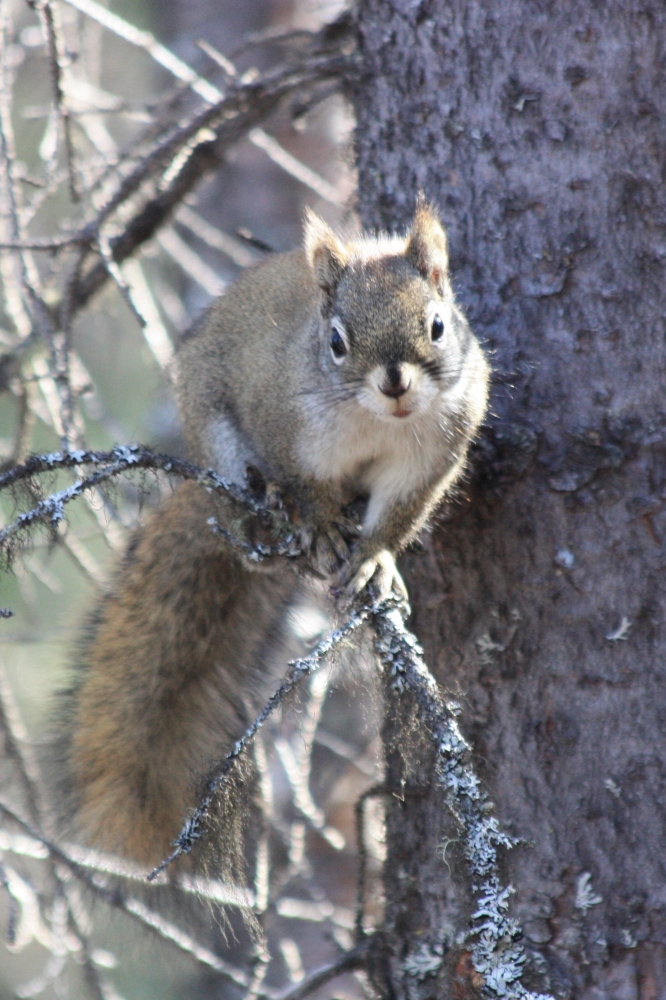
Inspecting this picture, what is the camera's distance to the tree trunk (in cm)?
139

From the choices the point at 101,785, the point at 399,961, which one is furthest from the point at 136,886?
the point at 399,961

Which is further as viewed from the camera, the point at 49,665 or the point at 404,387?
the point at 49,665

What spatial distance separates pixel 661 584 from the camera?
141 cm

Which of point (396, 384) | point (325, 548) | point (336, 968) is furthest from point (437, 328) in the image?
point (336, 968)

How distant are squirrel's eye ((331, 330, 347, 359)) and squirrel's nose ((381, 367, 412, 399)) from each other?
0.17m

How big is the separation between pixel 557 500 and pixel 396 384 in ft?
0.95

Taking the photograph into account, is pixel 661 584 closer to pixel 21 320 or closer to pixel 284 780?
pixel 21 320

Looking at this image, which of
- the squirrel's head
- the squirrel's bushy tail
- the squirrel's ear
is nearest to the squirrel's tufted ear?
the squirrel's head

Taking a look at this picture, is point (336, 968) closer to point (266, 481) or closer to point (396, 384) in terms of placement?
point (266, 481)

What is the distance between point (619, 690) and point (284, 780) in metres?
1.90

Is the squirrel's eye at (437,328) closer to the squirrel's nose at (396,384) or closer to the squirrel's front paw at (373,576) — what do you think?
the squirrel's nose at (396,384)

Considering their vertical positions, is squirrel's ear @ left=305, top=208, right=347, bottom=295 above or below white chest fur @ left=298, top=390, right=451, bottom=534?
above

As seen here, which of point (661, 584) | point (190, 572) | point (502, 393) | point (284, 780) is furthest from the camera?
point (284, 780)

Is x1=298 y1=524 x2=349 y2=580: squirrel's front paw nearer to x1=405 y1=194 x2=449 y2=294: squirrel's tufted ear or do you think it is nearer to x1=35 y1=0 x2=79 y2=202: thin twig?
x1=405 y1=194 x2=449 y2=294: squirrel's tufted ear
